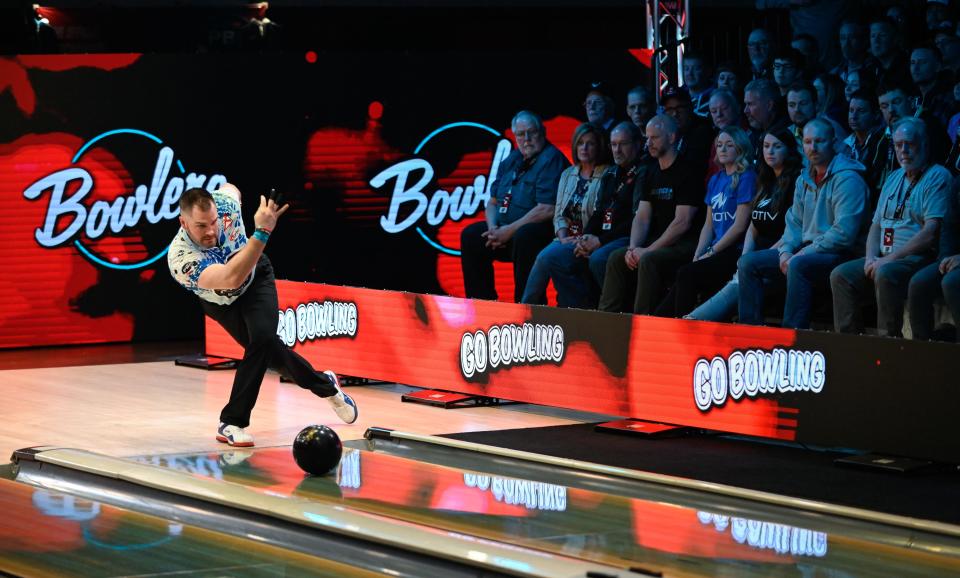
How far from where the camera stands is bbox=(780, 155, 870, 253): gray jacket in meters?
8.34

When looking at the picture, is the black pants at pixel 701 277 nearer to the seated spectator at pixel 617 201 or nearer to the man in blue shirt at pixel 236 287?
the seated spectator at pixel 617 201

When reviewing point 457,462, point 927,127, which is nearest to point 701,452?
point 457,462

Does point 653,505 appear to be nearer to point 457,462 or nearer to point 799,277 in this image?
point 457,462

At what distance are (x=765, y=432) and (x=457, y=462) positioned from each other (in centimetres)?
169

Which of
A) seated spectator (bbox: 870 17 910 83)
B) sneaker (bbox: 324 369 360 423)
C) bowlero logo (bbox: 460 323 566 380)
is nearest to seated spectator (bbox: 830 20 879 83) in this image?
seated spectator (bbox: 870 17 910 83)

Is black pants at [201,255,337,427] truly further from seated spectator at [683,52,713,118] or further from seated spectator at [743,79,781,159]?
seated spectator at [683,52,713,118]

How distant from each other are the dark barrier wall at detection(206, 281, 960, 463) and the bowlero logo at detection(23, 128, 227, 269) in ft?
7.52

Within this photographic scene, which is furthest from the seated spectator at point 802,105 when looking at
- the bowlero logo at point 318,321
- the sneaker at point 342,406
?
the sneaker at point 342,406

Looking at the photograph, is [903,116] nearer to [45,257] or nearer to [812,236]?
[812,236]

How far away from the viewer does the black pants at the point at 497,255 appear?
10445mm

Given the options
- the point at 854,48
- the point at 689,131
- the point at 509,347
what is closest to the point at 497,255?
the point at 689,131

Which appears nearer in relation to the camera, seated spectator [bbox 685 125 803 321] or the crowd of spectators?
the crowd of spectators

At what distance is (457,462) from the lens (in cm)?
648

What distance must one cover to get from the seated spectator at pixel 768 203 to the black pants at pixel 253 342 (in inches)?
105
